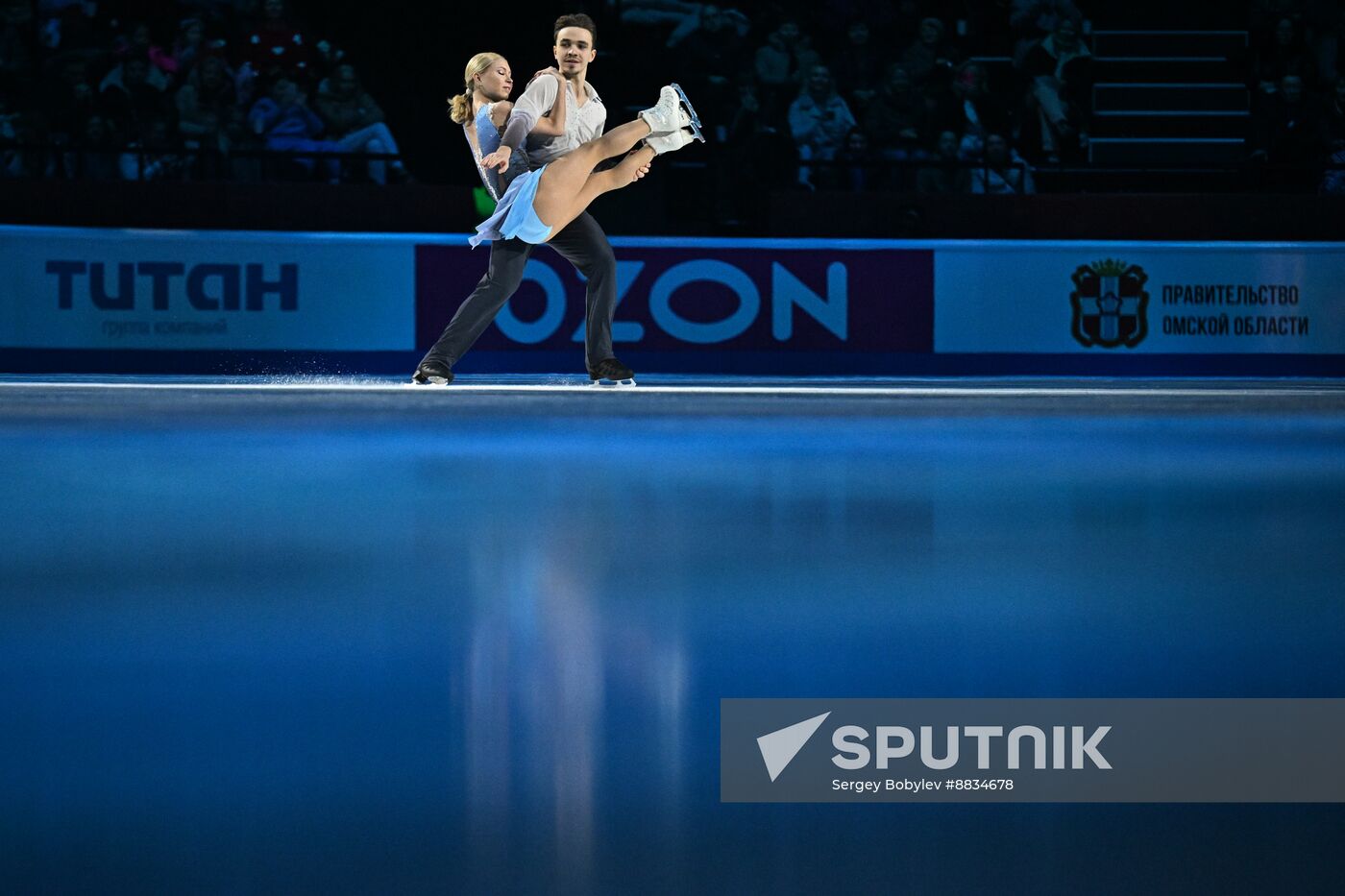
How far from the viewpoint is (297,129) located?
10.1 meters

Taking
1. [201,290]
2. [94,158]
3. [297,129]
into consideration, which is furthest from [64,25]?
[201,290]

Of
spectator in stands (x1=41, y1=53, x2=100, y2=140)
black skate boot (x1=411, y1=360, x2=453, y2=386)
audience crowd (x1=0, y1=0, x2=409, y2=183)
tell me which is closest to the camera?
black skate boot (x1=411, y1=360, x2=453, y2=386)

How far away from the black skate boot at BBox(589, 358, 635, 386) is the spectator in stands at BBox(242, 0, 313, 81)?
4896 millimetres

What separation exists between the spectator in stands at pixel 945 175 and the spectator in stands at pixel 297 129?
342 cm

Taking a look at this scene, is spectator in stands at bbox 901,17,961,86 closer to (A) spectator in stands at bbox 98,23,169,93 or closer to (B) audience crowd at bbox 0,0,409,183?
(B) audience crowd at bbox 0,0,409,183

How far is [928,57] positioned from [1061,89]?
1142 millimetres

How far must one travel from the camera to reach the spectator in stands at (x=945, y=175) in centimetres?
1041

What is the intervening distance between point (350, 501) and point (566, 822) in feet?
6.77

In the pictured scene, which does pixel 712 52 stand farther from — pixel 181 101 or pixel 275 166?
pixel 181 101

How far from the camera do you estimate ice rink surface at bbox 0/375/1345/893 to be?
1.16 meters

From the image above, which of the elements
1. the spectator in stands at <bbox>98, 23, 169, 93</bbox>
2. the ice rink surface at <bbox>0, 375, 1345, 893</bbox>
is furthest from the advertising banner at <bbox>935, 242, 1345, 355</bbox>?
the ice rink surface at <bbox>0, 375, 1345, 893</bbox>

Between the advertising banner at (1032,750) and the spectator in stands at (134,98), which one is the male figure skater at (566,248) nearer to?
the spectator in stands at (134,98)

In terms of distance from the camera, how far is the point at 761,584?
2.25 m

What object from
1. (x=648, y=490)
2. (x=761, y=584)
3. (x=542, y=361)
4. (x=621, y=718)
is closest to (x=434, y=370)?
(x=542, y=361)
